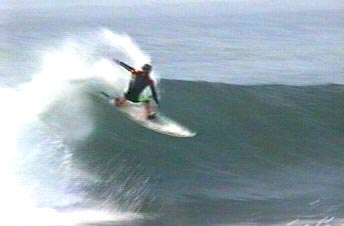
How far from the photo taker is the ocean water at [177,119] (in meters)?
2.76

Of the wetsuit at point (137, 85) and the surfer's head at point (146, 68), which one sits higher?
the surfer's head at point (146, 68)

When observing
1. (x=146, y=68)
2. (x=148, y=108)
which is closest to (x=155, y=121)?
(x=148, y=108)

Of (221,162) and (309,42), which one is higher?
(309,42)

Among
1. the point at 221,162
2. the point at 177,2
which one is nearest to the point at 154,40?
the point at 177,2

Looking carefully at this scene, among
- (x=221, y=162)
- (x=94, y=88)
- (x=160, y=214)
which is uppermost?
(x=94, y=88)

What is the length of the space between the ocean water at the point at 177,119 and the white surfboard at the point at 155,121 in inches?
0.8

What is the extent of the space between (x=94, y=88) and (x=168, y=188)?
41cm

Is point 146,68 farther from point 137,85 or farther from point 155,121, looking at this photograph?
point 155,121

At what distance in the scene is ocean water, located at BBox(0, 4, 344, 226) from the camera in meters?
2.76

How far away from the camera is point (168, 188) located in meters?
2.79

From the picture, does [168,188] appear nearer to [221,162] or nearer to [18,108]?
[221,162]

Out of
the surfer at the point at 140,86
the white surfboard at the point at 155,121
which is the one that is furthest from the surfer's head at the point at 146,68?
the white surfboard at the point at 155,121

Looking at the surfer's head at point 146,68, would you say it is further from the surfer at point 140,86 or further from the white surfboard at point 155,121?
the white surfboard at point 155,121

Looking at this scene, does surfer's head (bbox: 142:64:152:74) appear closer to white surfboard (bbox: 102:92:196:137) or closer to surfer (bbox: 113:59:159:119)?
surfer (bbox: 113:59:159:119)
